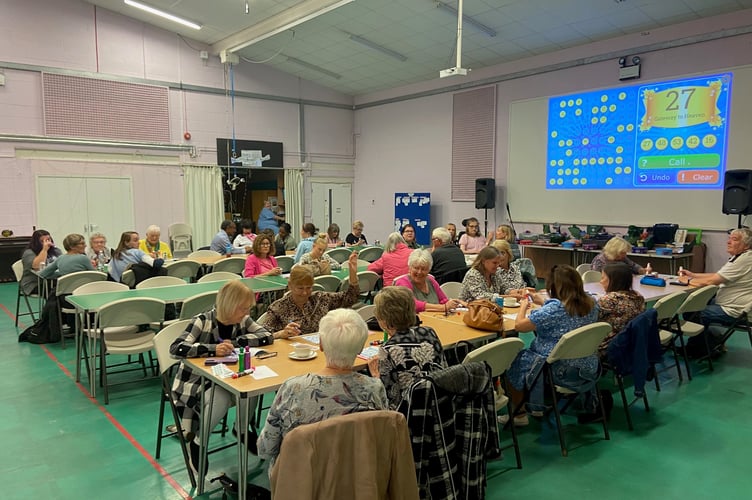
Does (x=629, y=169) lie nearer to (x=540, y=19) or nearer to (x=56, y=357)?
(x=540, y=19)

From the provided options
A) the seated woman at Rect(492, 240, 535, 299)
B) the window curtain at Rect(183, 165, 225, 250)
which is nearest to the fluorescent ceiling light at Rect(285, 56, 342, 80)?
the window curtain at Rect(183, 165, 225, 250)

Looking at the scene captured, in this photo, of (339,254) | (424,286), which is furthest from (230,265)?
(424,286)

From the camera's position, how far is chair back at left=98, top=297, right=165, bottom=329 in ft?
14.1

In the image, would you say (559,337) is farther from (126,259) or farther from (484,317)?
(126,259)

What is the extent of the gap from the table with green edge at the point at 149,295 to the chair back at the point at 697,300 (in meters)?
3.83

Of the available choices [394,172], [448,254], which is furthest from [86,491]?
[394,172]

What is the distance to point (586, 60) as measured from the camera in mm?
9820

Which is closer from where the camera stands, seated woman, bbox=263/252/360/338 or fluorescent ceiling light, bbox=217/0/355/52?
seated woman, bbox=263/252/360/338

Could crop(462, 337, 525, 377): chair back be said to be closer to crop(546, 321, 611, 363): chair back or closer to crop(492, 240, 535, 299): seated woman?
crop(546, 321, 611, 363): chair back

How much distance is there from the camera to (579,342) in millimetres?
3340

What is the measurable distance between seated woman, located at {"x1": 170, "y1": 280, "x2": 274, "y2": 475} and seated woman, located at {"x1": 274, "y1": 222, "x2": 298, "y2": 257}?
5208 mm

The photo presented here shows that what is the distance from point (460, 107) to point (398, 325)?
33.5 feet

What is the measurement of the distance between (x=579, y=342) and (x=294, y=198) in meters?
11.4

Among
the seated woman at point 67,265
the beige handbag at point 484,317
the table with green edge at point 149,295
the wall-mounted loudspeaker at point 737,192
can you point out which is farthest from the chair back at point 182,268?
the wall-mounted loudspeaker at point 737,192
